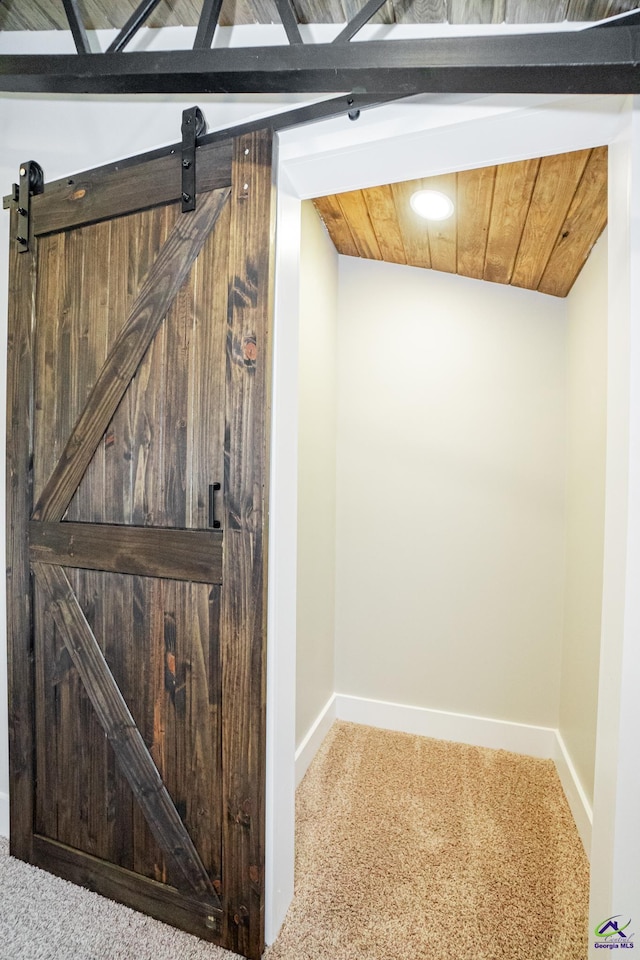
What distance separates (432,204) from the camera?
1.84 m

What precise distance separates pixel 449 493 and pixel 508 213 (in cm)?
129

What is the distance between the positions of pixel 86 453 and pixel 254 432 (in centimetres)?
62

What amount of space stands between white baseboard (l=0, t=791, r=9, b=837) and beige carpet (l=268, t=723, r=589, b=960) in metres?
1.08

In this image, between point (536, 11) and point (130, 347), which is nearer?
point (536, 11)

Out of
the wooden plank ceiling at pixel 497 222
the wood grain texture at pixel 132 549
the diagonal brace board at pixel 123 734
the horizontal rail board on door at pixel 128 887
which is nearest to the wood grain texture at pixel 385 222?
the wooden plank ceiling at pixel 497 222

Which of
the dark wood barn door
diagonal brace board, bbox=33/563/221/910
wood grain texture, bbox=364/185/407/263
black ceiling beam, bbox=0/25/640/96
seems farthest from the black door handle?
wood grain texture, bbox=364/185/407/263

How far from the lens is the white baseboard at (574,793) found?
177 cm

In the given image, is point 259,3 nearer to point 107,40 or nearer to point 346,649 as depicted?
point 107,40

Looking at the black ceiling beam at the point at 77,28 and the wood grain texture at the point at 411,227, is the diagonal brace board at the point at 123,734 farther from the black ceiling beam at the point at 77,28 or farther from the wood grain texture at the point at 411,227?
the wood grain texture at the point at 411,227

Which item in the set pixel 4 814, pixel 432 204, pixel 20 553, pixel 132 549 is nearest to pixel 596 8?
pixel 432 204

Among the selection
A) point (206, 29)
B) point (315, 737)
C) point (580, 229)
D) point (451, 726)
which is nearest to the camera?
point (206, 29)

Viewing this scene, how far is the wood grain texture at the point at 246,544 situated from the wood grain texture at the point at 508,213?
74 centimetres

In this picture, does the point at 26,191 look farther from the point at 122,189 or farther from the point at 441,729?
the point at 441,729

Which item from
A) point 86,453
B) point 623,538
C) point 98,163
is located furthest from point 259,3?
point 623,538
